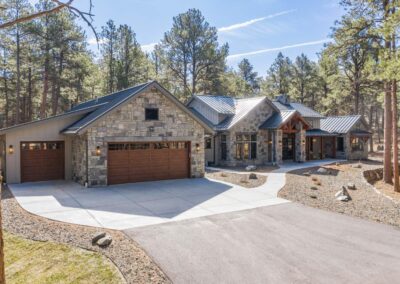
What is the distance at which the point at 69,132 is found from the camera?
14422 millimetres

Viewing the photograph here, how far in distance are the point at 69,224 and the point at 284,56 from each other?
43423 millimetres

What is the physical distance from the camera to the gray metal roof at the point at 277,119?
23.2 meters

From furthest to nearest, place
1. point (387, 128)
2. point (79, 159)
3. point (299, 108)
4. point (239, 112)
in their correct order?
point (299, 108) → point (239, 112) → point (387, 128) → point (79, 159)

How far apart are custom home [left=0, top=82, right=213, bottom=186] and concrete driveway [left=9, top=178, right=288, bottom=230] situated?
2.71ft

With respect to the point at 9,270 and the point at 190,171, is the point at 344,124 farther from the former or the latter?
the point at 9,270

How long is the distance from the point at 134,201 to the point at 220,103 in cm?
1629

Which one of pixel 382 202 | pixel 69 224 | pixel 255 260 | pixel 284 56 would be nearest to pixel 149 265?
pixel 255 260

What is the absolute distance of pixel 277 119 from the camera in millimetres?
23969

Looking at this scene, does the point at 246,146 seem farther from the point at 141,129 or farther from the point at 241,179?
the point at 141,129

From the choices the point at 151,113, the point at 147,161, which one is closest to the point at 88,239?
the point at 147,161

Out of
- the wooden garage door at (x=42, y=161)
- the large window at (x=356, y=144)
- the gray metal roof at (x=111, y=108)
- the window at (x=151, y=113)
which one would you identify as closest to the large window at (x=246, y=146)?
the gray metal roof at (x=111, y=108)

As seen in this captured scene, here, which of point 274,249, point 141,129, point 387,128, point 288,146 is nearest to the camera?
point 274,249

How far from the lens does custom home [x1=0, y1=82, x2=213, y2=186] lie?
1420 cm

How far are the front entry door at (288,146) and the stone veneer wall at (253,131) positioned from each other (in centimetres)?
203
